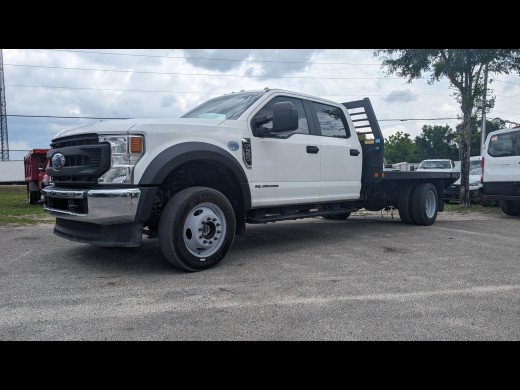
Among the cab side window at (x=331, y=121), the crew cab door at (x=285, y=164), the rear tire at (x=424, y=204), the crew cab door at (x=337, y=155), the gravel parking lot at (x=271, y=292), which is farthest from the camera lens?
the rear tire at (x=424, y=204)

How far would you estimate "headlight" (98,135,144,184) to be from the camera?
12.7 feet

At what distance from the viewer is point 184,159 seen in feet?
13.5

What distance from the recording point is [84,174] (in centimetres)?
398

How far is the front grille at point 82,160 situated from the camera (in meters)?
3.92

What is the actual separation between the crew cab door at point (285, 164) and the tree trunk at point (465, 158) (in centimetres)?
884

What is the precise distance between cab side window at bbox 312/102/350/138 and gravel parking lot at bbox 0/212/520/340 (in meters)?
1.69

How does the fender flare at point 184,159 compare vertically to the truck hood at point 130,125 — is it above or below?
below

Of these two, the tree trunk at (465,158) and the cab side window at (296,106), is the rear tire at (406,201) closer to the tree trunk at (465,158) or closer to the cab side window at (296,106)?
the cab side window at (296,106)

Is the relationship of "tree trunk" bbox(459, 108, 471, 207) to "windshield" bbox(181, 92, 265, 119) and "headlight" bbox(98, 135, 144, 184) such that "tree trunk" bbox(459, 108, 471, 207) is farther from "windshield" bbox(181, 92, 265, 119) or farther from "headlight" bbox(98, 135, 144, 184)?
"headlight" bbox(98, 135, 144, 184)

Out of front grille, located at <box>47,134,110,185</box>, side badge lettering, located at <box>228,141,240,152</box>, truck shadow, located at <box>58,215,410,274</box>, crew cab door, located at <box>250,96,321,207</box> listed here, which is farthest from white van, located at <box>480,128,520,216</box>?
front grille, located at <box>47,134,110,185</box>

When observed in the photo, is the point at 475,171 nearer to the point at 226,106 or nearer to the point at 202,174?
the point at 226,106

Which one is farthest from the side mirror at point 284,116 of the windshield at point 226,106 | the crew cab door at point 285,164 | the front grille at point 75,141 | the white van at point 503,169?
the white van at point 503,169
